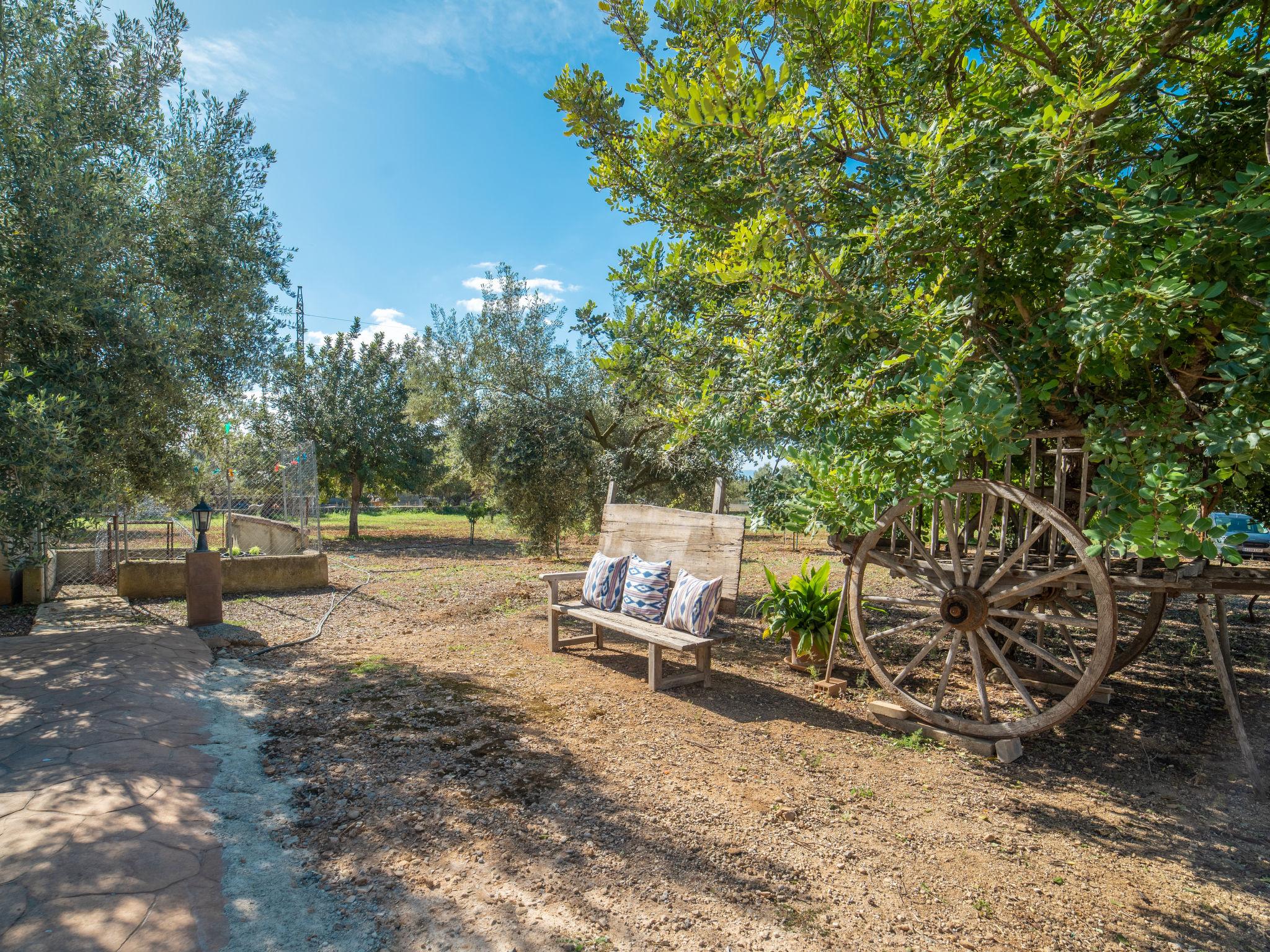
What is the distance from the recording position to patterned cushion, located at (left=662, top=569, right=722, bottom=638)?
15.9 feet

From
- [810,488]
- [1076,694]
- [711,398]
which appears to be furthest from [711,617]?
[1076,694]

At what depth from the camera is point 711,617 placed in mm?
4906

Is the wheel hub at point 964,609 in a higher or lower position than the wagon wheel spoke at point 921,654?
higher

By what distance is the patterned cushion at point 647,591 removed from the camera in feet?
17.5

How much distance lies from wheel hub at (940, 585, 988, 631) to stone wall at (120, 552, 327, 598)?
8.34 m

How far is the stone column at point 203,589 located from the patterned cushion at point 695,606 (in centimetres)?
530

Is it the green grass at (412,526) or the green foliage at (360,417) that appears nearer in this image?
the green foliage at (360,417)

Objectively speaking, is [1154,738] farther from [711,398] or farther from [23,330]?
[23,330]

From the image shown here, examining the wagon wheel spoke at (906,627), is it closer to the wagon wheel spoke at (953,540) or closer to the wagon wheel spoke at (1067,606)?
the wagon wheel spoke at (953,540)

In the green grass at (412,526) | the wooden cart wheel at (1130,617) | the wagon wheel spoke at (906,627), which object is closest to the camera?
the wagon wheel spoke at (906,627)

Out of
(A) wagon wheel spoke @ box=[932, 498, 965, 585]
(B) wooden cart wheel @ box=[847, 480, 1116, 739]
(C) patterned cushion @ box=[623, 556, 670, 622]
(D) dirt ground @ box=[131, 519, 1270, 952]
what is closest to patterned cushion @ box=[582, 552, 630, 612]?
(C) patterned cushion @ box=[623, 556, 670, 622]

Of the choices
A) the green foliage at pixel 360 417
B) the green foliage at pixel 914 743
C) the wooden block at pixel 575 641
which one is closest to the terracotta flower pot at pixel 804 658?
the green foliage at pixel 914 743

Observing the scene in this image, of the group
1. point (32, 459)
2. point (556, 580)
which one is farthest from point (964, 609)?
point (32, 459)

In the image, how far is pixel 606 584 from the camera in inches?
227
